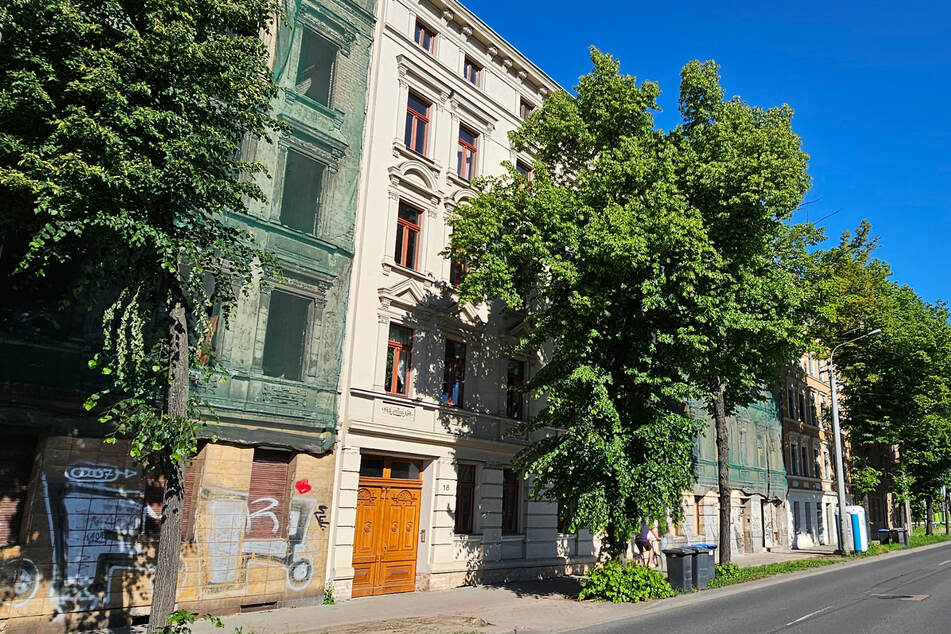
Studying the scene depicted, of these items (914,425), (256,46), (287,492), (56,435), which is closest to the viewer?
(256,46)

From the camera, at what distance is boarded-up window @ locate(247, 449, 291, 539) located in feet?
43.1

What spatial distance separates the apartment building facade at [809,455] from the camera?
39.0 meters

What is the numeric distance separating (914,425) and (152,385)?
133ft

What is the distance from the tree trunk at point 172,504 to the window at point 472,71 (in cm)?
1430

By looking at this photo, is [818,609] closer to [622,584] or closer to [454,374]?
[622,584]

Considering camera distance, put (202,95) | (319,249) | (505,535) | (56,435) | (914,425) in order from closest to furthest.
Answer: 1. (202,95)
2. (56,435)
3. (319,249)
4. (505,535)
5. (914,425)

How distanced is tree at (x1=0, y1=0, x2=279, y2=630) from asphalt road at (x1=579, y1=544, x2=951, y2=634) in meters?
8.15

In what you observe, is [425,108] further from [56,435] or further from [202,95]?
[56,435]

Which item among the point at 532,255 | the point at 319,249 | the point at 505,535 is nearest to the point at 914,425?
the point at 505,535

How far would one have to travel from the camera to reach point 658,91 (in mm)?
17484

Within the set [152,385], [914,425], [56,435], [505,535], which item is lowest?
[505,535]

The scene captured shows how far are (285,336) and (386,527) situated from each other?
5.36 meters

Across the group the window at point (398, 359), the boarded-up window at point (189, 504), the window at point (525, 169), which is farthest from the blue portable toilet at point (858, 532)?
the boarded-up window at point (189, 504)

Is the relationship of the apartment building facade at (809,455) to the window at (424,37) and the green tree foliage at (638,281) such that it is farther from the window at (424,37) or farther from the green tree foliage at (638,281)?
the window at (424,37)
